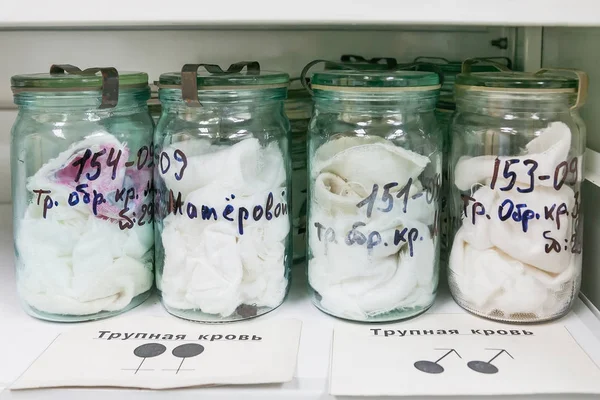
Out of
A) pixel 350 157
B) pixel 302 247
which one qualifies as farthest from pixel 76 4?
pixel 302 247

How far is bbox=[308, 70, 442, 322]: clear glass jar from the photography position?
1.86ft

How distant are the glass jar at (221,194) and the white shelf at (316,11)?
0.23ft

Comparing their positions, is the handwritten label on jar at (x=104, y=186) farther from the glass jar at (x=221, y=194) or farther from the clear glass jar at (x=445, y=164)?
the clear glass jar at (x=445, y=164)

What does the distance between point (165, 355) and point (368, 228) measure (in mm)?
213

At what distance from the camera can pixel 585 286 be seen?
2.25 feet

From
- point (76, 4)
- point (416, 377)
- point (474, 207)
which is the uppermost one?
point (76, 4)

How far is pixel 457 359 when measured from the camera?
1.72ft

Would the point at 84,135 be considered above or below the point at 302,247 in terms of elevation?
above

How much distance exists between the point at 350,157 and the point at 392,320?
0.54ft

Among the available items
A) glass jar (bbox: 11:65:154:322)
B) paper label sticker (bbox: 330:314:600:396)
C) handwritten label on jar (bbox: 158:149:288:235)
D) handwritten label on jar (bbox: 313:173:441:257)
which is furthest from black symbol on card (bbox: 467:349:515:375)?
glass jar (bbox: 11:65:154:322)

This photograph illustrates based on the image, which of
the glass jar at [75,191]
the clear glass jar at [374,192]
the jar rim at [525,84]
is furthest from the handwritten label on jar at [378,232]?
the glass jar at [75,191]

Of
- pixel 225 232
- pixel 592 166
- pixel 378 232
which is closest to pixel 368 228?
pixel 378 232

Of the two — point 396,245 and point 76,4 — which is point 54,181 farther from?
point 396,245

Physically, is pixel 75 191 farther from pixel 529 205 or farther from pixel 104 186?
pixel 529 205
